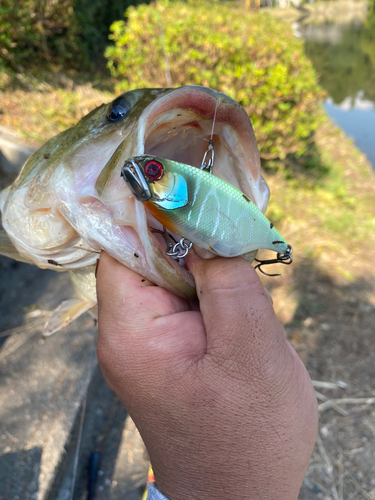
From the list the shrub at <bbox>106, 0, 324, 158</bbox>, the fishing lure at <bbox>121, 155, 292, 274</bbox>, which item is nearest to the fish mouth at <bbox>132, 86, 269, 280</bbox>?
the fishing lure at <bbox>121, 155, 292, 274</bbox>

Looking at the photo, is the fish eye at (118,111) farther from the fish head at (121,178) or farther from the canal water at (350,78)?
the canal water at (350,78)

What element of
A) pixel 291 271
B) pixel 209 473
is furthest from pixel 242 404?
pixel 291 271

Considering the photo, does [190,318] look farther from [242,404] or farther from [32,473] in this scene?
[32,473]

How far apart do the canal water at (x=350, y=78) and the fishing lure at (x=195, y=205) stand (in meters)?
8.81

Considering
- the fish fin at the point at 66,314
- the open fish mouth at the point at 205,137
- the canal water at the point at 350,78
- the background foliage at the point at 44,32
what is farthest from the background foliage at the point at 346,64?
the fish fin at the point at 66,314

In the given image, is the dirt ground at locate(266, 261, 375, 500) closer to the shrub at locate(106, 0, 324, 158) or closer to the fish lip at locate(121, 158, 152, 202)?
the shrub at locate(106, 0, 324, 158)

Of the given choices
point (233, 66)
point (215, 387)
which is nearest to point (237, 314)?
point (215, 387)

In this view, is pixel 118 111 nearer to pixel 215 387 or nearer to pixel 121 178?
pixel 121 178

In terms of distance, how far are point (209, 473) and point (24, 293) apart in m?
2.86

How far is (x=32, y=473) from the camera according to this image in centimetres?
206

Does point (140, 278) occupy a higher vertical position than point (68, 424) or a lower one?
higher

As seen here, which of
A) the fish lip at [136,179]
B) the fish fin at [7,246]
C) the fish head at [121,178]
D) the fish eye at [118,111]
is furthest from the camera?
the fish fin at [7,246]

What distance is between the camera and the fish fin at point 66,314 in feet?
6.05

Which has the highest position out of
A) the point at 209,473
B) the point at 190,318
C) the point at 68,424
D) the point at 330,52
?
the point at 190,318
